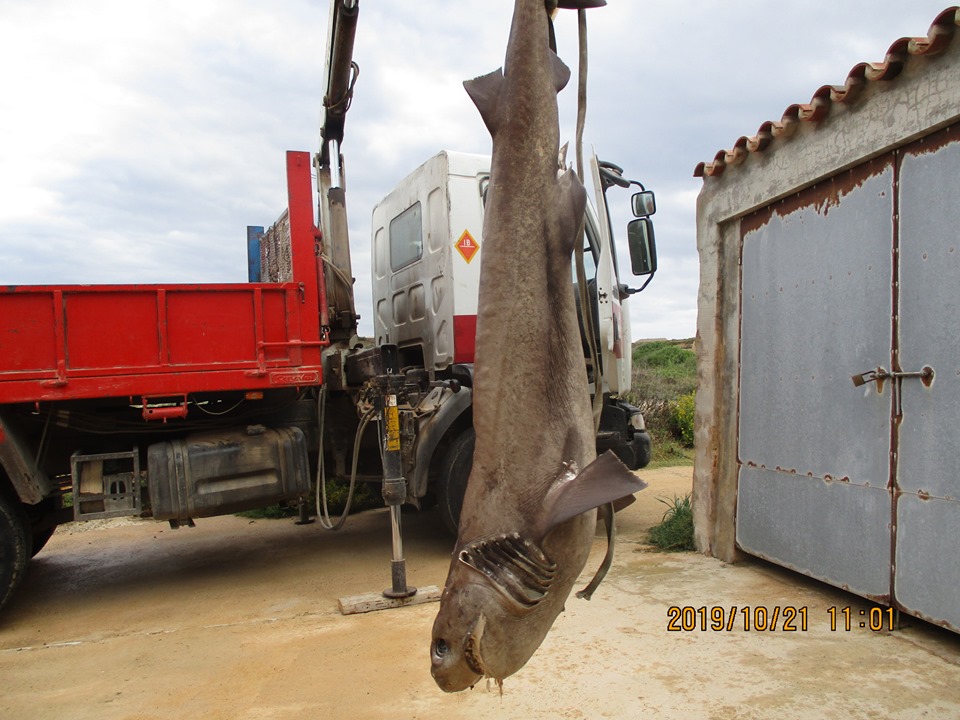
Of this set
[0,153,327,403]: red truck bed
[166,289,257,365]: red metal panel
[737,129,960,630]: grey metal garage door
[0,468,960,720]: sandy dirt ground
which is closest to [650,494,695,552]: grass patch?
[0,468,960,720]: sandy dirt ground

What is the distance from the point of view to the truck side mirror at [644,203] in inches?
186

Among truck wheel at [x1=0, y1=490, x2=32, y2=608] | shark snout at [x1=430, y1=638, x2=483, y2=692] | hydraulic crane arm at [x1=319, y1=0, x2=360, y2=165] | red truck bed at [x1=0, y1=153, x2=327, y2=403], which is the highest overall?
hydraulic crane arm at [x1=319, y1=0, x2=360, y2=165]

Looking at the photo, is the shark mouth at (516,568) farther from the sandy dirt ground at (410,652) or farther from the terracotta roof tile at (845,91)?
the terracotta roof tile at (845,91)

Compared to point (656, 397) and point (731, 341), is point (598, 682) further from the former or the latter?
point (656, 397)

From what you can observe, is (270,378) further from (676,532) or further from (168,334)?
(676,532)

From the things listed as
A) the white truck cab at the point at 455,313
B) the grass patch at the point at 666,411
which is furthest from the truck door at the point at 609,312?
the grass patch at the point at 666,411

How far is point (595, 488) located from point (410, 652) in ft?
9.21

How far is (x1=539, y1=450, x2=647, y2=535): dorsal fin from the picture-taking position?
4.51 ft

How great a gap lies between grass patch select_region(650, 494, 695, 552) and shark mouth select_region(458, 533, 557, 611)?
14.6 ft

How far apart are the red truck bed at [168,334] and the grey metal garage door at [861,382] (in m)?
3.23

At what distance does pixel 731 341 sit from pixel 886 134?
184 cm

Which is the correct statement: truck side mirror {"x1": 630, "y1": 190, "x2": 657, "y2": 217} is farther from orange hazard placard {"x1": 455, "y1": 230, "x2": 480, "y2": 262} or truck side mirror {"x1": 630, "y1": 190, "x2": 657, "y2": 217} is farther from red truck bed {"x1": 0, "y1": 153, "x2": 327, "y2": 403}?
red truck bed {"x1": 0, "y1": 153, "x2": 327, "y2": 403}

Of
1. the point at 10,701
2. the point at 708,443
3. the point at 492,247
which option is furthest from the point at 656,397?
the point at 492,247

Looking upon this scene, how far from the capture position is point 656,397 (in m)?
13.0
